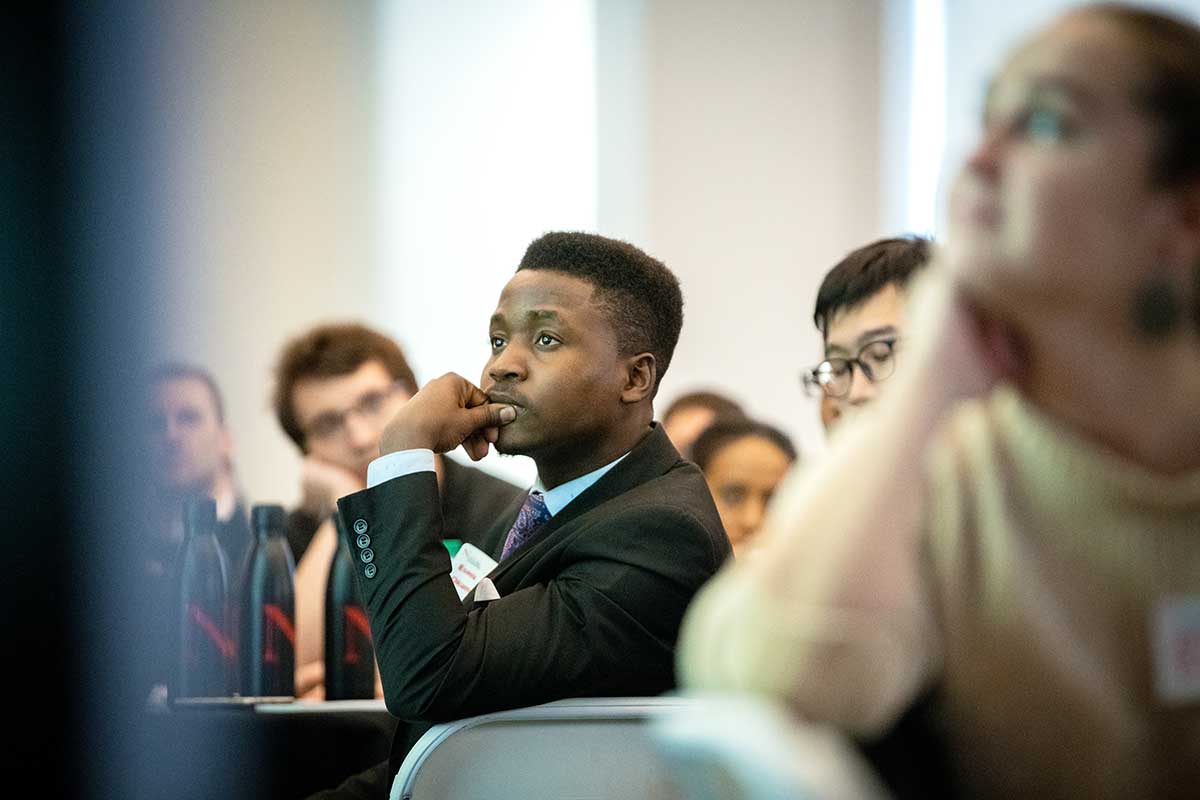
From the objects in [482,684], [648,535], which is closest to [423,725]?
[482,684]

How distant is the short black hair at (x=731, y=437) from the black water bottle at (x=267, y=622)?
4.83 ft

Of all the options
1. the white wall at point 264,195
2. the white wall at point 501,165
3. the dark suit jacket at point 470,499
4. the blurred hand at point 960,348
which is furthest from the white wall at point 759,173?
the blurred hand at point 960,348

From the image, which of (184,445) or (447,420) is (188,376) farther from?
(447,420)

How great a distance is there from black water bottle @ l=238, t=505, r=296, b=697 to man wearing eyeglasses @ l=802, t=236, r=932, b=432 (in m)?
1.07

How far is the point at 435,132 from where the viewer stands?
555 cm

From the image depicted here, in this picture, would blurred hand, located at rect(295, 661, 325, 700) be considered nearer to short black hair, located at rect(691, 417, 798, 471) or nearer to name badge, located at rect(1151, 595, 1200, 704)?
short black hair, located at rect(691, 417, 798, 471)

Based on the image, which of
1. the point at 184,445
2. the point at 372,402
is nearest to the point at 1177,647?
the point at 372,402

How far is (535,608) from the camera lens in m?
1.86

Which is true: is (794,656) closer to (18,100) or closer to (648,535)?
(648,535)

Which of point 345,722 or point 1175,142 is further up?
point 1175,142

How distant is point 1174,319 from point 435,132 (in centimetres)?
483

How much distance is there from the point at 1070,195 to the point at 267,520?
2.01 metres

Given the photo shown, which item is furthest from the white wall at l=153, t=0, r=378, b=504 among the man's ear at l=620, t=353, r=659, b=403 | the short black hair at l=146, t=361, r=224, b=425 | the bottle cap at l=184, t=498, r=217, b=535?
the man's ear at l=620, t=353, r=659, b=403

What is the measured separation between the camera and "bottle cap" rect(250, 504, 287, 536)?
266 centimetres
